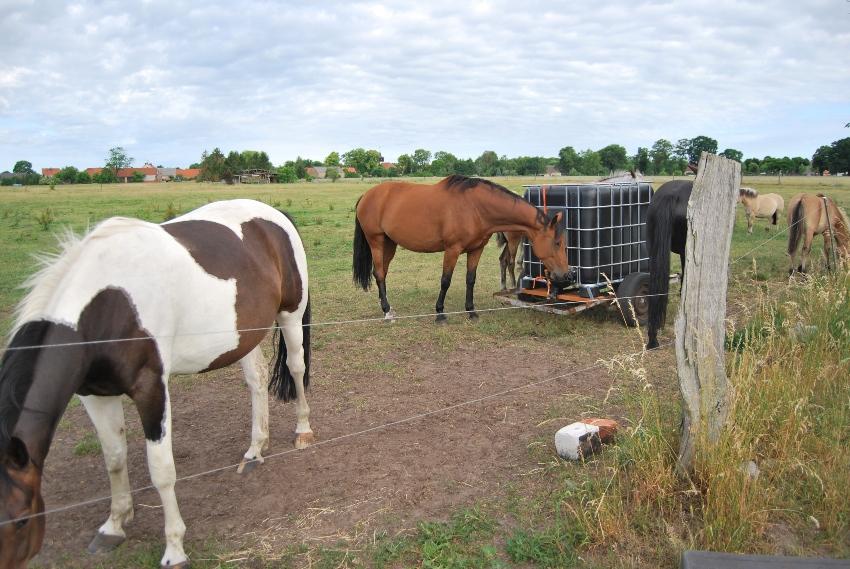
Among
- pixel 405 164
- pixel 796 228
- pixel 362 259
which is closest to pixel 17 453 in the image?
pixel 362 259

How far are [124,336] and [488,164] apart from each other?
279 feet

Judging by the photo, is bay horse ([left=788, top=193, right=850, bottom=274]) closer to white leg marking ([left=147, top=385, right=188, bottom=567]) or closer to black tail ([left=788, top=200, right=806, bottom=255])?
black tail ([left=788, top=200, right=806, bottom=255])

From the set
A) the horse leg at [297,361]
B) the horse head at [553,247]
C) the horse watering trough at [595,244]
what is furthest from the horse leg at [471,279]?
the horse leg at [297,361]

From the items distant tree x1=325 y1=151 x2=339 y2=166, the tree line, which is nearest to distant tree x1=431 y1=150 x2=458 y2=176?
the tree line

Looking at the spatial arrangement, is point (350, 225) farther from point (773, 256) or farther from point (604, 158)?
point (604, 158)

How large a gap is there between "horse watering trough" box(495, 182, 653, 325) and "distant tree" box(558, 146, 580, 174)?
70282mm

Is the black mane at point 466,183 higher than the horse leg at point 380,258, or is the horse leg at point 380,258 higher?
the black mane at point 466,183

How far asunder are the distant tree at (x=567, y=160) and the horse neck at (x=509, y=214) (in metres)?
70.6

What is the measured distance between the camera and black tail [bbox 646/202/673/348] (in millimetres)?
6598

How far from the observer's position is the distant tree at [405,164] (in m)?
98.9

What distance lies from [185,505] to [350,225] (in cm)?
1801

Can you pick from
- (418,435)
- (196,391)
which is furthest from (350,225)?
(418,435)

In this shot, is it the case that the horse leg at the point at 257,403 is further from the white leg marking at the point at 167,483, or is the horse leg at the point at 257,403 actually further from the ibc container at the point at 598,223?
the ibc container at the point at 598,223

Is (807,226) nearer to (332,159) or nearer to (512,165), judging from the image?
(512,165)
